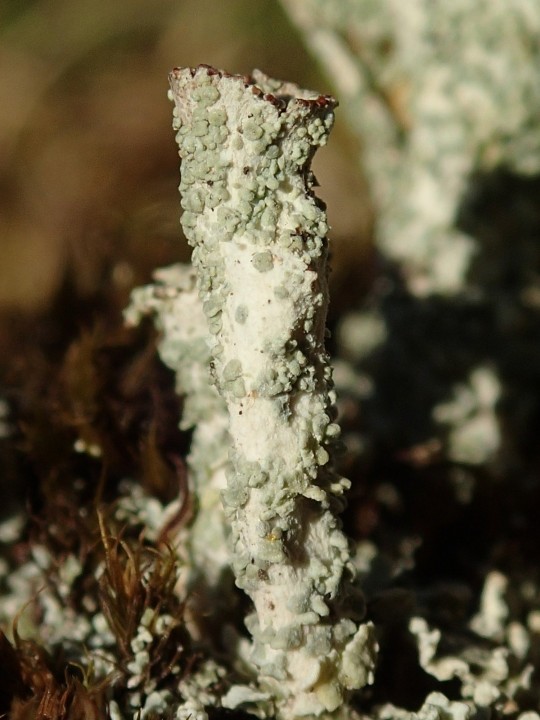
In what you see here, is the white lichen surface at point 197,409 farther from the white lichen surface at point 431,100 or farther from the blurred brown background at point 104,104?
the blurred brown background at point 104,104

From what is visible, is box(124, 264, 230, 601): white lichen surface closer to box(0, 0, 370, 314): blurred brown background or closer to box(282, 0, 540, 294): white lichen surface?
box(282, 0, 540, 294): white lichen surface

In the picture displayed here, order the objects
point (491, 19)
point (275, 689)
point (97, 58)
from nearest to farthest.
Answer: point (275, 689) < point (491, 19) < point (97, 58)

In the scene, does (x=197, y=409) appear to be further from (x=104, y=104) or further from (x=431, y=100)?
(x=104, y=104)

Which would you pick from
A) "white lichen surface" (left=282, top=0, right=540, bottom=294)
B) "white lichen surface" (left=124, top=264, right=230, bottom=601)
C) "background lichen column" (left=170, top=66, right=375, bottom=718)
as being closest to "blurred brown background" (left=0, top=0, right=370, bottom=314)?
"white lichen surface" (left=282, top=0, right=540, bottom=294)

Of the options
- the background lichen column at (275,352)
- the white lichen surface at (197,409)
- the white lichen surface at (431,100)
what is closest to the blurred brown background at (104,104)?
the white lichen surface at (431,100)

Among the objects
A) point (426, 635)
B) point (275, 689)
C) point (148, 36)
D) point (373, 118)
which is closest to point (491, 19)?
point (373, 118)

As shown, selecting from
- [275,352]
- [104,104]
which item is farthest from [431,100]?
[104,104]

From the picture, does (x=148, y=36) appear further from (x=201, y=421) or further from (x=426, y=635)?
(x=426, y=635)

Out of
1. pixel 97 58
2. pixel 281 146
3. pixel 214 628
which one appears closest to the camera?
pixel 281 146
